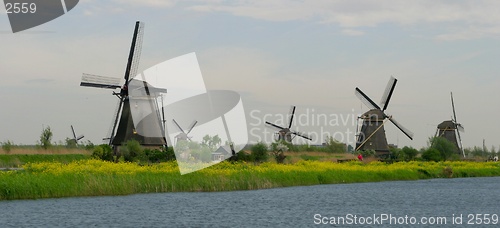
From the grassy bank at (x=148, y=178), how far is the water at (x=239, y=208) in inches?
30.0

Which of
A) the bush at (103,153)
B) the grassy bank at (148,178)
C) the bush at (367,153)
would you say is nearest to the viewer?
the grassy bank at (148,178)

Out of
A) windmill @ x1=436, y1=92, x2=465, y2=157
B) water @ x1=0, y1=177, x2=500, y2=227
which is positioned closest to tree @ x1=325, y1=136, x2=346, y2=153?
windmill @ x1=436, y1=92, x2=465, y2=157

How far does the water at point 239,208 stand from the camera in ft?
78.4

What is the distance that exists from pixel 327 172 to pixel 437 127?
4650 cm

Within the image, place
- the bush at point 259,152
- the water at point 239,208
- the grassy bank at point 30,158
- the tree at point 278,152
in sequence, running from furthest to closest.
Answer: the tree at point 278,152
the bush at point 259,152
the grassy bank at point 30,158
the water at point 239,208

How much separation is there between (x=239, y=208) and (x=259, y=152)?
97.3ft

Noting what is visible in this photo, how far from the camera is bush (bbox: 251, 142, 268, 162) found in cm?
5800

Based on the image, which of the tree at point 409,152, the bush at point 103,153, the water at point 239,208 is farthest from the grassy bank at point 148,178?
the tree at point 409,152

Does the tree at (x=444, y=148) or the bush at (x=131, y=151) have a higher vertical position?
the tree at (x=444, y=148)

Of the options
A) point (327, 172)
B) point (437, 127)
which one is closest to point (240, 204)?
point (327, 172)

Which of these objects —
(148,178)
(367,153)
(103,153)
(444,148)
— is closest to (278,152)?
(103,153)

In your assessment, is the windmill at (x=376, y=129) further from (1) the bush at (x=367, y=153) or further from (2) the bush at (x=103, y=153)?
(2) the bush at (x=103, y=153)

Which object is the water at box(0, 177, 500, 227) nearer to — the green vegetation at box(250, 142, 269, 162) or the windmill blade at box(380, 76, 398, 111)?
the green vegetation at box(250, 142, 269, 162)

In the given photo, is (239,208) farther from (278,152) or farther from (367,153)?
(367,153)
